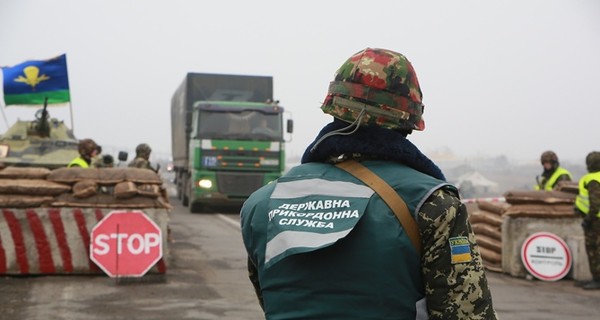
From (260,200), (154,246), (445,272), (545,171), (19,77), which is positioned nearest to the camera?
(445,272)

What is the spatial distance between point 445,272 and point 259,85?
865 inches

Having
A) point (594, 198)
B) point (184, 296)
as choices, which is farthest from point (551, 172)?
point (184, 296)

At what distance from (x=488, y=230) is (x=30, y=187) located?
6.74 metres

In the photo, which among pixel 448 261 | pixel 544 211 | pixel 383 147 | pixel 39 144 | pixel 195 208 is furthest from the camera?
pixel 195 208

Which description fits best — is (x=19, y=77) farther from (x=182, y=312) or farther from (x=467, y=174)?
(x=467, y=174)

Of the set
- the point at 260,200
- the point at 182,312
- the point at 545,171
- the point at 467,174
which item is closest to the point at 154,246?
the point at 182,312

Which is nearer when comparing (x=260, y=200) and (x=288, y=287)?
(x=288, y=287)

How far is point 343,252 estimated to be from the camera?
2201 millimetres

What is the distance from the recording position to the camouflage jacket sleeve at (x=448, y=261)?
214 cm

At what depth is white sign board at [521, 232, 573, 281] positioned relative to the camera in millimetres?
11195

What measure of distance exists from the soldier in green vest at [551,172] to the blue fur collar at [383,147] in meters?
10.5

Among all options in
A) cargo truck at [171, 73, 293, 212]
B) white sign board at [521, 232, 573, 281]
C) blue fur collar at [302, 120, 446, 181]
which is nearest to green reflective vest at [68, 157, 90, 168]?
white sign board at [521, 232, 573, 281]

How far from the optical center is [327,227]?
7.23ft

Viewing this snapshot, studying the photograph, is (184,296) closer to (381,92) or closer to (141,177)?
(141,177)
